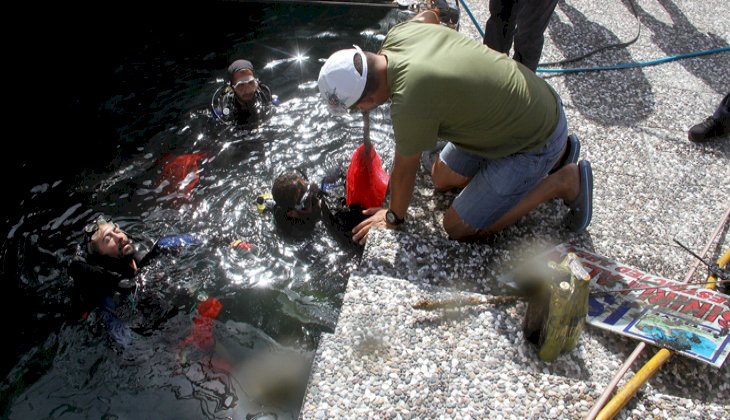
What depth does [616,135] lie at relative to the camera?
4.99 m

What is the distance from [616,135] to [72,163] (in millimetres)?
6089

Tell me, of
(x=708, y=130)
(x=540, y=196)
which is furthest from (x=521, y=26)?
(x=540, y=196)

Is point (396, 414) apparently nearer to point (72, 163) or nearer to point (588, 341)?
point (588, 341)

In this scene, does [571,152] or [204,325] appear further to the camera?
[204,325]

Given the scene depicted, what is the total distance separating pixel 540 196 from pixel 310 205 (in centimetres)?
212

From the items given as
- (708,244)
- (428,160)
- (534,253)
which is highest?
(428,160)

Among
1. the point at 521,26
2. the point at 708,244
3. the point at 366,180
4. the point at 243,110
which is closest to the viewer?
the point at 708,244

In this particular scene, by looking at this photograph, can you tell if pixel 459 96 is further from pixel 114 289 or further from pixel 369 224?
pixel 114 289

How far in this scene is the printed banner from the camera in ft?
9.23

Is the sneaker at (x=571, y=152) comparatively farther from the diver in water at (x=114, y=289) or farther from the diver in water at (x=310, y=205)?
the diver in water at (x=114, y=289)

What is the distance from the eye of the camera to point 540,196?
12.2 feet

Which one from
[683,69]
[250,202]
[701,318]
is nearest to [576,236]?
[701,318]

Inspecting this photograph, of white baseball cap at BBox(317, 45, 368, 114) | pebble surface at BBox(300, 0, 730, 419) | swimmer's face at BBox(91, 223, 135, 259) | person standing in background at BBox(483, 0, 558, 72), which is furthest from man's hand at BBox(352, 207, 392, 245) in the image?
person standing in background at BBox(483, 0, 558, 72)

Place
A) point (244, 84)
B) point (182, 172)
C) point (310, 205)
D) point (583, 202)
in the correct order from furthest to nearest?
point (244, 84)
point (182, 172)
point (310, 205)
point (583, 202)
